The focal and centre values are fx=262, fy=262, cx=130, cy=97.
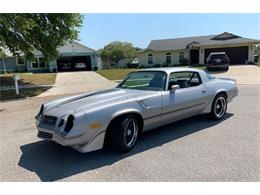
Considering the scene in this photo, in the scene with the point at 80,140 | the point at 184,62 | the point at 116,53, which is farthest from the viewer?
the point at 116,53

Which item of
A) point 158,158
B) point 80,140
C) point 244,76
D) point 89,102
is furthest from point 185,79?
point 244,76

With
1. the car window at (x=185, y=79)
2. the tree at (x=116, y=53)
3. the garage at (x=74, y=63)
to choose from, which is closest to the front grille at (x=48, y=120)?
the car window at (x=185, y=79)

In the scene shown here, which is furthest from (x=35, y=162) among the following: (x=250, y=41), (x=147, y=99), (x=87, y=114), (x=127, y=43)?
(x=127, y=43)

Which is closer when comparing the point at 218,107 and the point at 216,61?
the point at 218,107

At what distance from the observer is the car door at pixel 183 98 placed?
5.18 m

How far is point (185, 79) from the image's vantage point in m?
6.00

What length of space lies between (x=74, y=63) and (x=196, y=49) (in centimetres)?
1890

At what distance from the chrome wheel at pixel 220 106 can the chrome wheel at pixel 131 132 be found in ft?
8.80

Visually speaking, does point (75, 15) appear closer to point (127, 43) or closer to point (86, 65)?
point (86, 65)

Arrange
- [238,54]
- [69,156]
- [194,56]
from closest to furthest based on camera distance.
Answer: [69,156] < [238,54] < [194,56]

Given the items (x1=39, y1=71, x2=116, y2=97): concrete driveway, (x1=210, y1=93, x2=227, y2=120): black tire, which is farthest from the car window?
(x1=39, y1=71, x2=116, y2=97): concrete driveway

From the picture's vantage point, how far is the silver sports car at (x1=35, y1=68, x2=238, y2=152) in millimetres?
4059

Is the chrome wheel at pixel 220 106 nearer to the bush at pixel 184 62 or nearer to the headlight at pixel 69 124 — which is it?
the headlight at pixel 69 124

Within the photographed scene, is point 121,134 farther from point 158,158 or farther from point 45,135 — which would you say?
point 45,135
